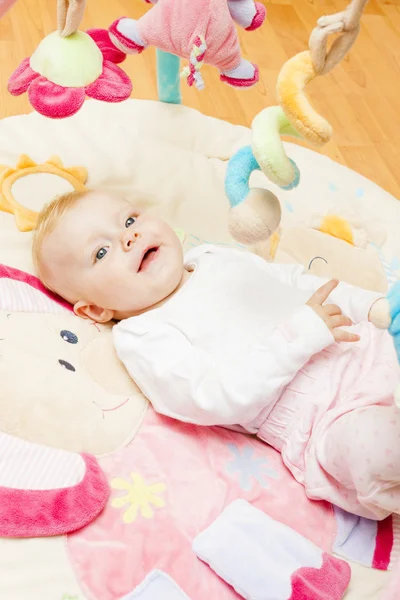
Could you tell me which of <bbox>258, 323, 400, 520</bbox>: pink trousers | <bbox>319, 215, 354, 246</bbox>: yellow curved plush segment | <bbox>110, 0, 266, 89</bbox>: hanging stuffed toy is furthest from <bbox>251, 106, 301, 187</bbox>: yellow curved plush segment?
<bbox>319, 215, 354, 246</bbox>: yellow curved plush segment

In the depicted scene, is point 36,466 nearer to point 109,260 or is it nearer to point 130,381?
point 130,381

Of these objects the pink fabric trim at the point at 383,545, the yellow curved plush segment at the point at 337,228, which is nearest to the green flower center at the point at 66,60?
the yellow curved plush segment at the point at 337,228

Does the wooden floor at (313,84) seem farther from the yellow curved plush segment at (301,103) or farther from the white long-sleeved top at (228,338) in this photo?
the yellow curved plush segment at (301,103)

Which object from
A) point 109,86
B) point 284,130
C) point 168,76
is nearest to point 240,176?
point 284,130

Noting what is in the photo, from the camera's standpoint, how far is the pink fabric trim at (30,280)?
118 centimetres

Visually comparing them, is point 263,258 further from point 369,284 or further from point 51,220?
point 51,220

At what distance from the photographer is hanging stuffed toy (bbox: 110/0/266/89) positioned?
3.19 feet

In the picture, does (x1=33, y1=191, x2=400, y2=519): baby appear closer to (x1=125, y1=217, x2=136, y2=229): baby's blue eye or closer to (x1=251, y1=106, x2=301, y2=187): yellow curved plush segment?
(x1=125, y1=217, x2=136, y2=229): baby's blue eye

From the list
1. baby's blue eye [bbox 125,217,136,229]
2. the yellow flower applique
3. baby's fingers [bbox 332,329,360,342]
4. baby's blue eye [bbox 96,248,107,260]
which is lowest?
the yellow flower applique

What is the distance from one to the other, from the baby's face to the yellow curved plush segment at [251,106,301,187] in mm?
396

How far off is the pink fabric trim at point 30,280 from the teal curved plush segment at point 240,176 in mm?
463

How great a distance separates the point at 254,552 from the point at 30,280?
1.91 ft

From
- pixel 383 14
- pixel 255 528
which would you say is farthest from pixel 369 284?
pixel 383 14

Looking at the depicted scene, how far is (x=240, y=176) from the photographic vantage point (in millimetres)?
834
